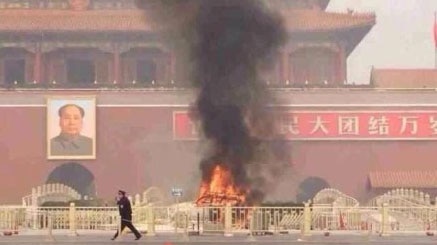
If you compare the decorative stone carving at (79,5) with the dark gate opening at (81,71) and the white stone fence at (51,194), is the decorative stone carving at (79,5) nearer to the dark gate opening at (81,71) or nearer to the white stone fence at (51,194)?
the dark gate opening at (81,71)

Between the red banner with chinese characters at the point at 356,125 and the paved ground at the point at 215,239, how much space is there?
16.9 meters

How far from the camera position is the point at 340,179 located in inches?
1563

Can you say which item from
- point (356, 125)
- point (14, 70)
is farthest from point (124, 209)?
point (14, 70)

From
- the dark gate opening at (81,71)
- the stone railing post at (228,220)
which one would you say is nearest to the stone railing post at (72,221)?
the stone railing post at (228,220)

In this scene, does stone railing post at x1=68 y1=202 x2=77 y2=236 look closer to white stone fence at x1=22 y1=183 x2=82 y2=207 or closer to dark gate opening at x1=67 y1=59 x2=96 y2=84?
white stone fence at x1=22 y1=183 x2=82 y2=207

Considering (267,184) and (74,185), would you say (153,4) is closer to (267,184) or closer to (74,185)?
(267,184)

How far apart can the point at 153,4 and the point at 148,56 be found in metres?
21.6

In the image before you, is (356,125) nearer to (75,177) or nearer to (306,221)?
(75,177)

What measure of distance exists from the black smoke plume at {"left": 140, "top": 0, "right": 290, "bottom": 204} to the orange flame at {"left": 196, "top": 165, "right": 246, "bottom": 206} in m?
0.14

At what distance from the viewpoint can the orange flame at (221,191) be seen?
2284 centimetres

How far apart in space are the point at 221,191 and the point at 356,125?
696 inches

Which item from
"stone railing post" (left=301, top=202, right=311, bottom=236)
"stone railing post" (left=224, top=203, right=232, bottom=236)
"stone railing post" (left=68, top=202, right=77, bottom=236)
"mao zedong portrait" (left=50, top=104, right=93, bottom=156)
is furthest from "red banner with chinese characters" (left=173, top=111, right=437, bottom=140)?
"stone railing post" (left=224, top=203, right=232, bottom=236)

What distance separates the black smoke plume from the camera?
75.9ft

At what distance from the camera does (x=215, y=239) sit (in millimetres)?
20250
